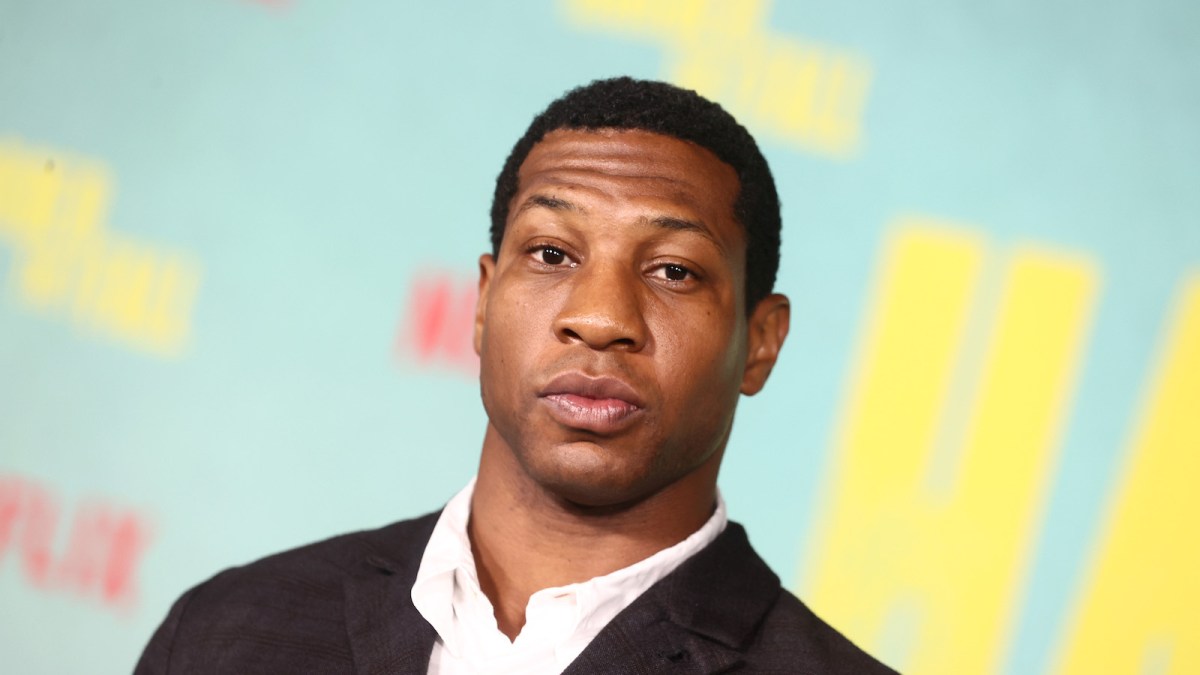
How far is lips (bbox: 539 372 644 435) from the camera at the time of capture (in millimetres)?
1607

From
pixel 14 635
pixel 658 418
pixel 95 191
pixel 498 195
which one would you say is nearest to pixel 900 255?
pixel 498 195

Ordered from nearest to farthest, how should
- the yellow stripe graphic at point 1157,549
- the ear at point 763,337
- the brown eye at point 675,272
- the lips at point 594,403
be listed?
the lips at point 594,403, the brown eye at point 675,272, the ear at point 763,337, the yellow stripe graphic at point 1157,549

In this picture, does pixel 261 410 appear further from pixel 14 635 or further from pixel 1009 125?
pixel 1009 125

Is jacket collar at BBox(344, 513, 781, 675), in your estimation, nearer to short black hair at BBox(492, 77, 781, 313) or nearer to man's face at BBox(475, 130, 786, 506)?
man's face at BBox(475, 130, 786, 506)

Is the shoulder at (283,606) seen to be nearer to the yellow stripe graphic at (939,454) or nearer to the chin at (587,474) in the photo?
the chin at (587,474)

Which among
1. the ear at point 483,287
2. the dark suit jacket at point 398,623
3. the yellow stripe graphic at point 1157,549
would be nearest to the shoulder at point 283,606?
the dark suit jacket at point 398,623

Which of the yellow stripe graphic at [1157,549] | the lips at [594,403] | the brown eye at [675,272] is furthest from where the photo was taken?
the yellow stripe graphic at [1157,549]

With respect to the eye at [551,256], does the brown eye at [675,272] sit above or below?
above

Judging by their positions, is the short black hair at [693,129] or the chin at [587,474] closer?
the chin at [587,474]

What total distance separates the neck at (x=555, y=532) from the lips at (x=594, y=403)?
126 mm

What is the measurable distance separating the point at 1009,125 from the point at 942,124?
0.12 metres

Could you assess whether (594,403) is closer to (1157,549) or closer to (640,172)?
(640,172)

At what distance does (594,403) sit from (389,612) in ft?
1.22

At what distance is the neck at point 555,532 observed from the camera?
1.70 m
